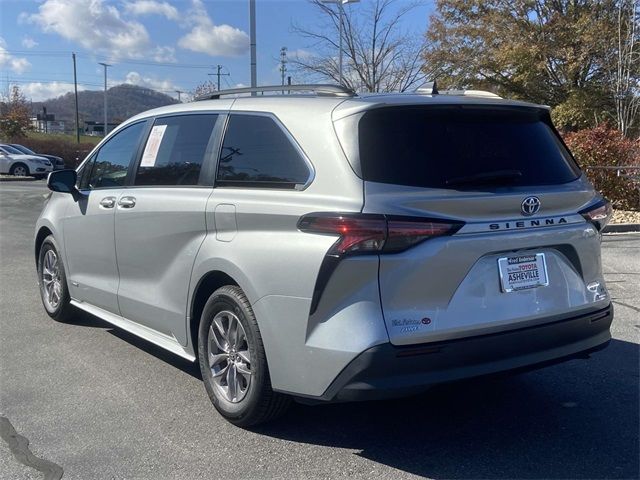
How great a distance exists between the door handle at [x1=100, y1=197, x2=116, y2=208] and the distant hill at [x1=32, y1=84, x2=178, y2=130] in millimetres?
60766

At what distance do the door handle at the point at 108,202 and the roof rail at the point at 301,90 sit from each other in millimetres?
998

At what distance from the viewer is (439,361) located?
3.19 m

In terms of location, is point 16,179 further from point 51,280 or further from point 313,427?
point 313,427

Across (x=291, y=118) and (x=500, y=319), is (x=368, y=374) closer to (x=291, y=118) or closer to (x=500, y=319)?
(x=500, y=319)

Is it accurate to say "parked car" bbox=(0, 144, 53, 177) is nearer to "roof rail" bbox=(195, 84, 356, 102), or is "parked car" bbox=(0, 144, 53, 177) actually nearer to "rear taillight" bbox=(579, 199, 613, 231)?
"roof rail" bbox=(195, 84, 356, 102)

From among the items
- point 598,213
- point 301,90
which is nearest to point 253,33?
point 301,90

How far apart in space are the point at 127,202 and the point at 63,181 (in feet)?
3.54

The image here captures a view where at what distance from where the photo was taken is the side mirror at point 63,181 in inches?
220

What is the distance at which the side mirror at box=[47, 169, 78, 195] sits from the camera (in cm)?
559

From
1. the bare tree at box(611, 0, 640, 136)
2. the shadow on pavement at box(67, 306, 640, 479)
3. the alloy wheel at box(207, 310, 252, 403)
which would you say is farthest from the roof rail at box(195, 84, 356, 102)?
the bare tree at box(611, 0, 640, 136)

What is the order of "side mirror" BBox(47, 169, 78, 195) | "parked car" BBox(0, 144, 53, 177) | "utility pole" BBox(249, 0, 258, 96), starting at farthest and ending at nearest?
"parked car" BBox(0, 144, 53, 177)
"utility pole" BBox(249, 0, 258, 96)
"side mirror" BBox(47, 169, 78, 195)

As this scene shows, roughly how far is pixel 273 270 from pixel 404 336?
2.49 ft

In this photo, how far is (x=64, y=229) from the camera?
5.84 metres

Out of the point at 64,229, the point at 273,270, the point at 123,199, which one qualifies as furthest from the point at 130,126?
the point at 273,270
